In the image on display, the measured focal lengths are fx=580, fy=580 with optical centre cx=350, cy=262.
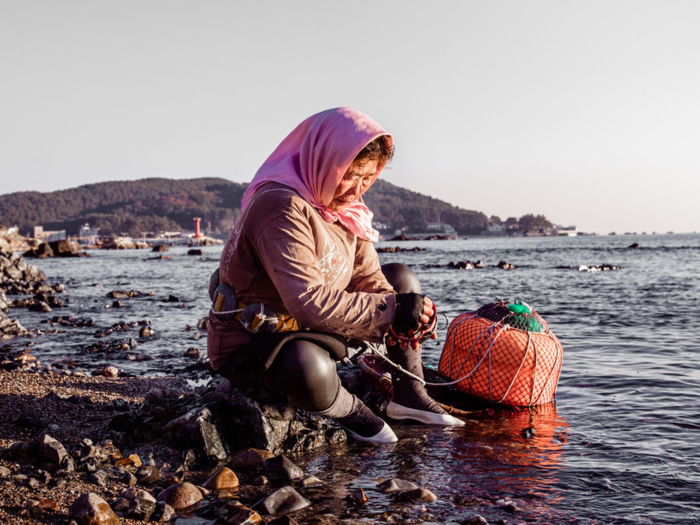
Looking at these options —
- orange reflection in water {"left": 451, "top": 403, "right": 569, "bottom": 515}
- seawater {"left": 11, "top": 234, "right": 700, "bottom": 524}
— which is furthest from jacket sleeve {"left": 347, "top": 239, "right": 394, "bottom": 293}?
orange reflection in water {"left": 451, "top": 403, "right": 569, "bottom": 515}

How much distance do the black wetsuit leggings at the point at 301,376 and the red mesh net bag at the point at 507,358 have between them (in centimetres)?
184

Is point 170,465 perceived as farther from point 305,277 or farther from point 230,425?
point 305,277

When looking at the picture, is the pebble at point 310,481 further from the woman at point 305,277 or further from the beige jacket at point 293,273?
the beige jacket at point 293,273

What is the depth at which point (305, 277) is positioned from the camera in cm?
339

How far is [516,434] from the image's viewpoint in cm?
446

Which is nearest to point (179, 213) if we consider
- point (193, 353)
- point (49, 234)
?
point (49, 234)

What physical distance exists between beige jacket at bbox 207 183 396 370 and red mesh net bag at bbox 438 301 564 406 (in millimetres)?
1797

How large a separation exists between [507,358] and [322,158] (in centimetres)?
264

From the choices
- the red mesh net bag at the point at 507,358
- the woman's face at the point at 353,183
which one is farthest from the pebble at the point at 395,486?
the red mesh net bag at the point at 507,358

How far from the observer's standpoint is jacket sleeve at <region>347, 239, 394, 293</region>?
4.20m

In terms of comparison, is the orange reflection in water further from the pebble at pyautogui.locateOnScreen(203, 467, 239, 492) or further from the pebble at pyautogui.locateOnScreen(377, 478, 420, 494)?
the pebble at pyautogui.locateOnScreen(203, 467, 239, 492)

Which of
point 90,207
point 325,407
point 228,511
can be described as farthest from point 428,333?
point 90,207

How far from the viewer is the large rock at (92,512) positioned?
8.87ft

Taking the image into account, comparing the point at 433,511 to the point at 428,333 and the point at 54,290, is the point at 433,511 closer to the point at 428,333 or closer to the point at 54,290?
the point at 428,333
